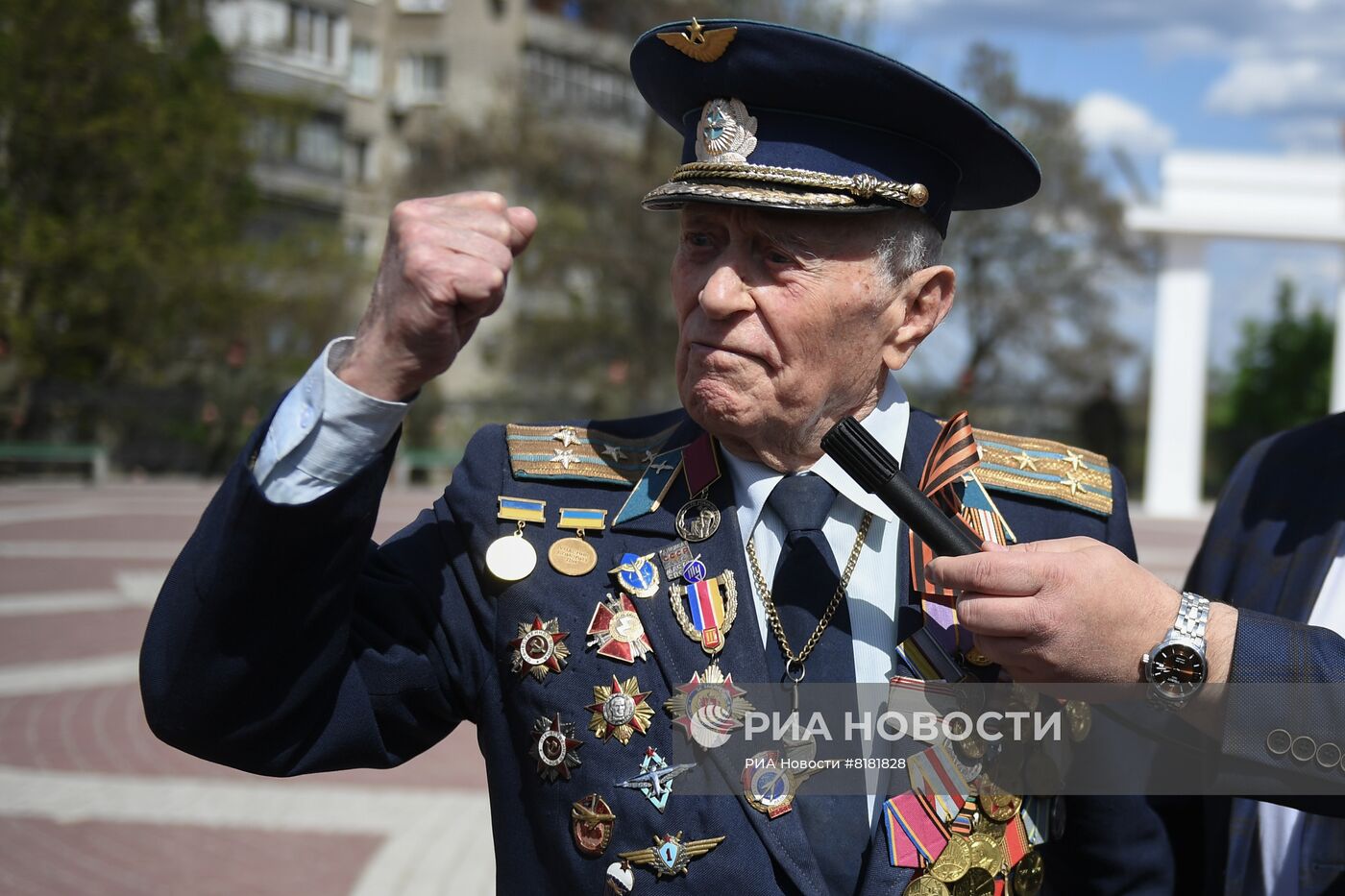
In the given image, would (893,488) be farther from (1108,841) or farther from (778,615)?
(1108,841)

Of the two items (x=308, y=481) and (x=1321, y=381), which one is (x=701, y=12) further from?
(x=308, y=481)

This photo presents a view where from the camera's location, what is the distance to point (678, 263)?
2.15m

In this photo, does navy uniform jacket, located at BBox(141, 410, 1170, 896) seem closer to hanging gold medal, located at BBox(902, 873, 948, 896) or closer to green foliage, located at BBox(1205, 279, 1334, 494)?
hanging gold medal, located at BBox(902, 873, 948, 896)

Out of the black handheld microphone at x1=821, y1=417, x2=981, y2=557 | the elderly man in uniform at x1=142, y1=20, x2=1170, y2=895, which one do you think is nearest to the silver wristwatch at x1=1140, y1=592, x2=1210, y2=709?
the black handheld microphone at x1=821, y1=417, x2=981, y2=557

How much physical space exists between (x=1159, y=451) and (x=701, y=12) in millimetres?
10219

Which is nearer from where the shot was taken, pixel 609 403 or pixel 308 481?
pixel 308 481

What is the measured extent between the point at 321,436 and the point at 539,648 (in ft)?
1.75

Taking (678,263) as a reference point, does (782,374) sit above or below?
below

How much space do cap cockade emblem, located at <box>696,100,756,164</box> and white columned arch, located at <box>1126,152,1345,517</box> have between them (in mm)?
17399

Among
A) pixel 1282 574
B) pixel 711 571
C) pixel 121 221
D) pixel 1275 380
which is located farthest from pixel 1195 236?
pixel 711 571

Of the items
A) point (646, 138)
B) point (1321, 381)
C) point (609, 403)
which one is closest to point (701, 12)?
point (646, 138)

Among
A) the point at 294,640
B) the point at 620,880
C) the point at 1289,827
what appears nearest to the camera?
the point at 294,640

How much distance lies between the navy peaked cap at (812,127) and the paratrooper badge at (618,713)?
2.45ft

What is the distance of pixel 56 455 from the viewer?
2012 cm
